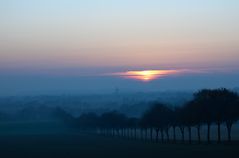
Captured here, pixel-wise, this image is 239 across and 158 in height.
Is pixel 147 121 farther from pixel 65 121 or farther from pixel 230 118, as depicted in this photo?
pixel 65 121

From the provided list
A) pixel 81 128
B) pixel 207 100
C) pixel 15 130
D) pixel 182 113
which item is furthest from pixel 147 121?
pixel 15 130

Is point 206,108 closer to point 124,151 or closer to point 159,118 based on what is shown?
point 159,118

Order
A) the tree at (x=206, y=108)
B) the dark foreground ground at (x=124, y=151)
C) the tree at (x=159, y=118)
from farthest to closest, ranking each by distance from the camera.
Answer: the tree at (x=159, y=118) < the tree at (x=206, y=108) < the dark foreground ground at (x=124, y=151)

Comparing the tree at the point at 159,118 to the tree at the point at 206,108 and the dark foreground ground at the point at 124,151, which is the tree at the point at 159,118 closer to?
the tree at the point at 206,108

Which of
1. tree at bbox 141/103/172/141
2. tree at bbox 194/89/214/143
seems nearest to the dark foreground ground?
tree at bbox 194/89/214/143

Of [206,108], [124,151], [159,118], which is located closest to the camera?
[124,151]

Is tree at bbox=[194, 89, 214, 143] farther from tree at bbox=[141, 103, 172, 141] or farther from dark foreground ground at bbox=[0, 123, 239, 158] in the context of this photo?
tree at bbox=[141, 103, 172, 141]

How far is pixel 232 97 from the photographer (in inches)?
3351

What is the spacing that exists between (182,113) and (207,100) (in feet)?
24.8

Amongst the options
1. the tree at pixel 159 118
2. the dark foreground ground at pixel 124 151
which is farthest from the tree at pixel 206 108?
the tree at pixel 159 118

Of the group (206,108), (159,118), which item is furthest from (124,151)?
(159,118)

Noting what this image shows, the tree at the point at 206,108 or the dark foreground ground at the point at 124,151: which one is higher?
the tree at the point at 206,108

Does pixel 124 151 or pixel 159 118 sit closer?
pixel 124 151

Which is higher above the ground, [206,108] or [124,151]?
[206,108]
